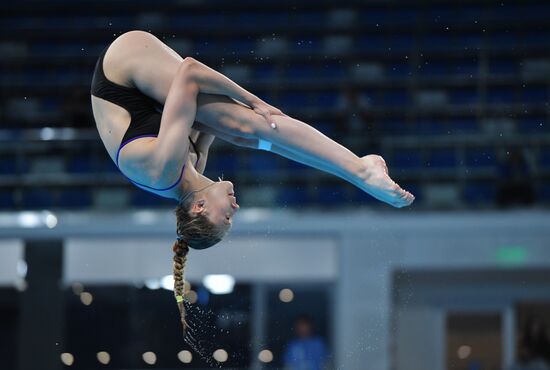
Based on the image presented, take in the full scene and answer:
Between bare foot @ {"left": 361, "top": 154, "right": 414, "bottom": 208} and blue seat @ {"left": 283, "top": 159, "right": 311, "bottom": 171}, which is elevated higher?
blue seat @ {"left": 283, "top": 159, "right": 311, "bottom": 171}

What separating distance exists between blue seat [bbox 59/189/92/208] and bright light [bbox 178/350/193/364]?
1614mm

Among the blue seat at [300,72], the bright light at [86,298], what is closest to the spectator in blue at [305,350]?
the bright light at [86,298]

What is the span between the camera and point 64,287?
22.8 ft

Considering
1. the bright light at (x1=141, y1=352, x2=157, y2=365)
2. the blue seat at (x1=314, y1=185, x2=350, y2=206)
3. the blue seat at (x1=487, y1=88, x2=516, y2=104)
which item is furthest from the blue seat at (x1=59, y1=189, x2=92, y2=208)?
the blue seat at (x1=487, y1=88, x2=516, y2=104)

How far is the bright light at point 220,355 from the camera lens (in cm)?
637

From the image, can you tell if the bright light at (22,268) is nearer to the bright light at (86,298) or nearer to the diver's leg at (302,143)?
the bright light at (86,298)

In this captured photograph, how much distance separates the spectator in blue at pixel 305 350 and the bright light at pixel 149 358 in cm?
92

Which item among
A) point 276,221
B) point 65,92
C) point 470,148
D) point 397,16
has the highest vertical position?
point 397,16

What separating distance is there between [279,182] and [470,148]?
1.44 meters

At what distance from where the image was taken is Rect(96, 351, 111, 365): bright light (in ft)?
22.5

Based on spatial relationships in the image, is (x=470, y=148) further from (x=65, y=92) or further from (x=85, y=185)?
(x=65, y=92)

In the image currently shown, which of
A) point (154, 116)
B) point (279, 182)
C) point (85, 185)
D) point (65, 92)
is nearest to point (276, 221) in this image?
point (279, 182)

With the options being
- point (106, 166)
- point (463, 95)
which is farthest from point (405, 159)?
point (106, 166)

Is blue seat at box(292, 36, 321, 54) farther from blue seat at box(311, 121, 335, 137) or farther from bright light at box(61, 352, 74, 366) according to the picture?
bright light at box(61, 352, 74, 366)
